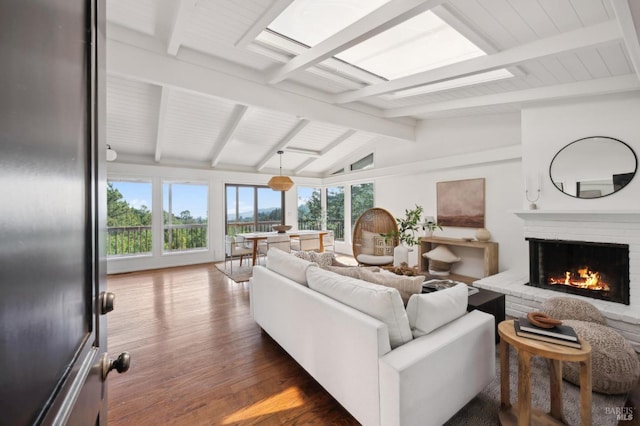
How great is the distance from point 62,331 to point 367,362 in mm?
1393

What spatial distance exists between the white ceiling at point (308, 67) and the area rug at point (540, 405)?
236cm

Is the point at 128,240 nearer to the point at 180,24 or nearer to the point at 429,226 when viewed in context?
the point at 180,24

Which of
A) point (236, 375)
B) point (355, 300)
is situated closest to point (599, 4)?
point (355, 300)

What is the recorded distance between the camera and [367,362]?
1552mm

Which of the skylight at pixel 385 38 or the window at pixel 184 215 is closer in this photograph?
the skylight at pixel 385 38

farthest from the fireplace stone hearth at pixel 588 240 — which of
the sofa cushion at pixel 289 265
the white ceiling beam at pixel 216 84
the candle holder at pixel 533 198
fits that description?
the white ceiling beam at pixel 216 84

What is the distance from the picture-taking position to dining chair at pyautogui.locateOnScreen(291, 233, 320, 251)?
618 cm

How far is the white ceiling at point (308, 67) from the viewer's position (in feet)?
7.16

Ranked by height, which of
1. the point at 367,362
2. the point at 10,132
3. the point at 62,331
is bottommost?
the point at 367,362

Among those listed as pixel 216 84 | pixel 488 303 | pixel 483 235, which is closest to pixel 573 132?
pixel 483 235

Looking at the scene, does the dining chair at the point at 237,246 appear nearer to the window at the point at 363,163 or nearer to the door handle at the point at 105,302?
the window at the point at 363,163

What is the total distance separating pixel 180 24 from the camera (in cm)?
251

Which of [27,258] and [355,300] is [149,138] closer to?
[355,300]

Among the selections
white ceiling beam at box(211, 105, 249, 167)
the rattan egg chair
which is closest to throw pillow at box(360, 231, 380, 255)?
the rattan egg chair
